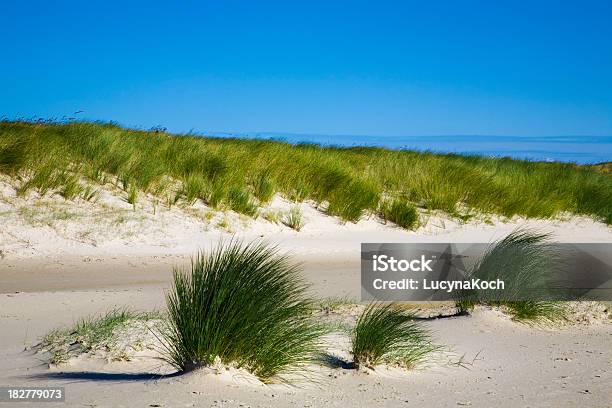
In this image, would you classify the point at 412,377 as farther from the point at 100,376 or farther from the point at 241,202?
Answer: the point at 241,202

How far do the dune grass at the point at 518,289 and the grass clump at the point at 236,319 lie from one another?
3.11m

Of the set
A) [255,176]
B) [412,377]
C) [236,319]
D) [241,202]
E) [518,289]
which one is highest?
[255,176]

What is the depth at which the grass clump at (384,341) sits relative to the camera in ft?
16.7

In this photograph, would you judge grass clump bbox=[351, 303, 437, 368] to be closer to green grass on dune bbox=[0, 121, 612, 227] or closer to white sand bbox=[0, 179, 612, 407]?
white sand bbox=[0, 179, 612, 407]

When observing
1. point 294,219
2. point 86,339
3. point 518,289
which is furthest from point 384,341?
point 294,219

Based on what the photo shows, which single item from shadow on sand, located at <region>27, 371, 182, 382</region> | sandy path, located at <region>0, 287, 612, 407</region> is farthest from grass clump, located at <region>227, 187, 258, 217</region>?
shadow on sand, located at <region>27, 371, 182, 382</region>

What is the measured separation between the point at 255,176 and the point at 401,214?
2.77m

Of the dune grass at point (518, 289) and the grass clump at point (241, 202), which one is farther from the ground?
the grass clump at point (241, 202)

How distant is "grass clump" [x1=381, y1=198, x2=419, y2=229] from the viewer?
13.2m

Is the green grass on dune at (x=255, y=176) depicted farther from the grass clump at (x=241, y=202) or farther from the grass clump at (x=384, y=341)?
the grass clump at (x=384, y=341)

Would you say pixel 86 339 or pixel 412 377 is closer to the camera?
pixel 412 377

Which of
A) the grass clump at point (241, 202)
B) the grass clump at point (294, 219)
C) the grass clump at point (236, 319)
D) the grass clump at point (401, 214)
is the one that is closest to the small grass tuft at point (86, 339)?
the grass clump at point (236, 319)

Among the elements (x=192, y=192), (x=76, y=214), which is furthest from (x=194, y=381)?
(x=192, y=192)

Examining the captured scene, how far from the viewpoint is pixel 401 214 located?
1328 cm
